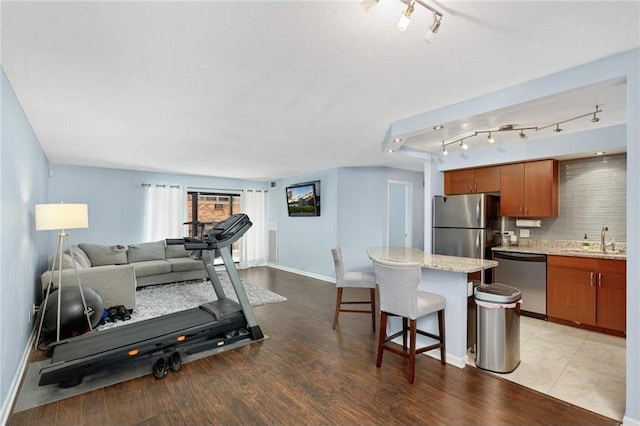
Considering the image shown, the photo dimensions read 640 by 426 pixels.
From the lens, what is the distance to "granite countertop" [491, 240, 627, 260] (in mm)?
3531

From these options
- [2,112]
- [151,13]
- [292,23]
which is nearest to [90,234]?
[2,112]

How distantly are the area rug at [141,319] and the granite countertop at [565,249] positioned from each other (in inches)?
140

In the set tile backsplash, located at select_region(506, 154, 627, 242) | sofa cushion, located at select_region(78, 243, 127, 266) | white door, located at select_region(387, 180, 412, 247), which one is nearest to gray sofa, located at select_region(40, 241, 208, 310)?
sofa cushion, located at select_region(78, 243, 127, 266)

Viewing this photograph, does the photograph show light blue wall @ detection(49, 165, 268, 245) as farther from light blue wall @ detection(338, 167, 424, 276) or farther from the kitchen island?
the kitchen island

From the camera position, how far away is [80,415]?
6.90ft

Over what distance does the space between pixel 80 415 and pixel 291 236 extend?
5369 mm

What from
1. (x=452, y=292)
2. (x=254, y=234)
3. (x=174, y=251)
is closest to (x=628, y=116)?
(x=452, y=292)

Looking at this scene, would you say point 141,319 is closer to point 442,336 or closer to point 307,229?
point 442,336

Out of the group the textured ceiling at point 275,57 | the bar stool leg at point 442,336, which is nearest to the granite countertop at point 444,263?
the bar stool leg at point 442,336

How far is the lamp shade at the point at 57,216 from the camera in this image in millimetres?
2922

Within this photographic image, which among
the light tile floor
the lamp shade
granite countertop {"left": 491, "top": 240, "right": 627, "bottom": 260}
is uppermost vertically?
the lamp shade

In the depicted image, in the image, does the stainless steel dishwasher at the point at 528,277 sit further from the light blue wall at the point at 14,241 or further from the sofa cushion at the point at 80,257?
the sofa cushion at the point at 80,257

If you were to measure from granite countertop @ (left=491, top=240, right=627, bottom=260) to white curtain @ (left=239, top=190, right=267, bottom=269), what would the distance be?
5.39 metres

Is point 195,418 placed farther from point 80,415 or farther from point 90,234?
point 90,234
